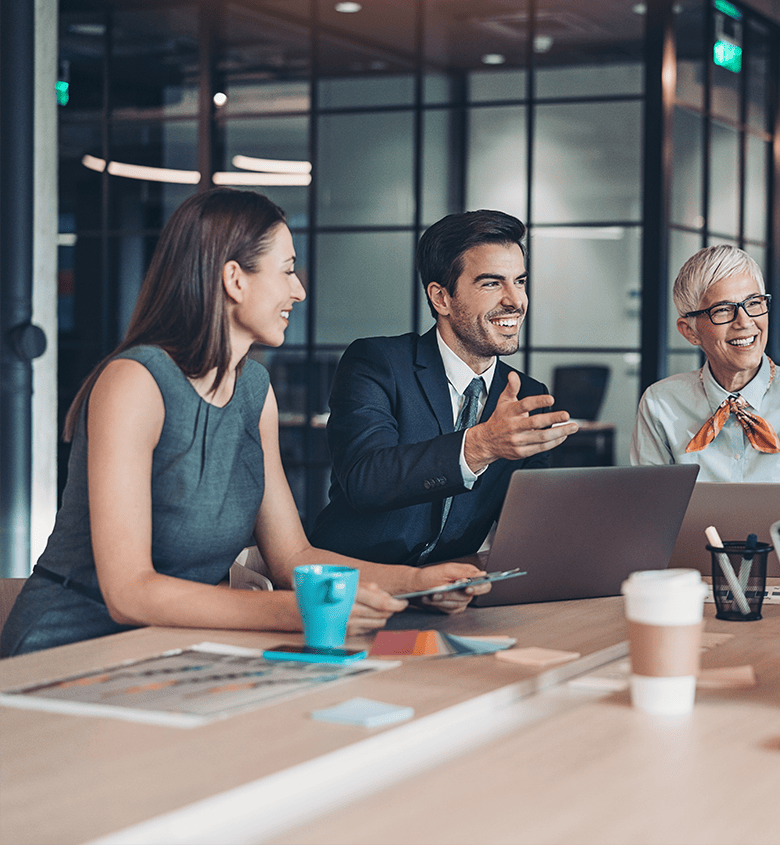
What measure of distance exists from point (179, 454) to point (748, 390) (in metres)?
1.28

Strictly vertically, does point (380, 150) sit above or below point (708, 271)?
above

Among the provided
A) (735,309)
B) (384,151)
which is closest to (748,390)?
(735,309)

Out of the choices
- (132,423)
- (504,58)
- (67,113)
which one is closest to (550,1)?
(504,58)

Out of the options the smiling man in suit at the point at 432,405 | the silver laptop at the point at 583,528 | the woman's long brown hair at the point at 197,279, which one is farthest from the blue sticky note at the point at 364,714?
the smiling man in suit at the point at 432,405

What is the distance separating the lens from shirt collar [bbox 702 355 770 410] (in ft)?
7.78

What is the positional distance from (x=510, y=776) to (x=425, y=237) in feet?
5.66

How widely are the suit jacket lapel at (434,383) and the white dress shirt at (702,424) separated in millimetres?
448

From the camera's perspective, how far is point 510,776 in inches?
34.9

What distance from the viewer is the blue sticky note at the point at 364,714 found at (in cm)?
100

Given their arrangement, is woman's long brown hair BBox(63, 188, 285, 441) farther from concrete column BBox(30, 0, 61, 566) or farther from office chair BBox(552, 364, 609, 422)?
office chair BBox(552, 364, 609, 422)

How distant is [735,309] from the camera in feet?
7.72

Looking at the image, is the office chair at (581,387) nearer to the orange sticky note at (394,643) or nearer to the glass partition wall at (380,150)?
the glass partition wall at (380,150)

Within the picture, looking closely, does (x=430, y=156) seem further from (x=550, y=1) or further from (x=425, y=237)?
(x=425, y=237)

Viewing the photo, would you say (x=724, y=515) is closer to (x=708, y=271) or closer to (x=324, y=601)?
(x=708, y=271)
